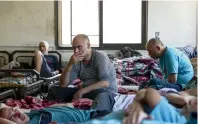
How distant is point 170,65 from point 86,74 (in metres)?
0.90

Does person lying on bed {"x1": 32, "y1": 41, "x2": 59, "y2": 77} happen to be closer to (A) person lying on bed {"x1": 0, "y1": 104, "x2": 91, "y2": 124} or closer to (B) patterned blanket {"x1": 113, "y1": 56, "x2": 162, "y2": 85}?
(B) patterned blanket {"x1": 113, "y1": 56, "x2": 162, "y2": 85}

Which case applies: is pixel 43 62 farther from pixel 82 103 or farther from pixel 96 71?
pixel 82 103

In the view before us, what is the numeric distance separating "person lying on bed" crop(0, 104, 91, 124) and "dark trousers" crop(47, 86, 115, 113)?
0.59 ft

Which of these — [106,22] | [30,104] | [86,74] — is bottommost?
[30,104]

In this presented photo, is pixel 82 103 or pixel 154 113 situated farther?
pixel 82 103

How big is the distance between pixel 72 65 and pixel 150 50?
2.85 ft

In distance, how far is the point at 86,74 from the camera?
11.2ft

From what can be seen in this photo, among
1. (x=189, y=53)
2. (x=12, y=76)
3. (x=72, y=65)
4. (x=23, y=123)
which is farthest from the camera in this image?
(x=189, y=53)

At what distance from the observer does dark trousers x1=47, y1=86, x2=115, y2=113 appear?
2768 millimetres

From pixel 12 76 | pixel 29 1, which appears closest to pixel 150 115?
pixel 12 76

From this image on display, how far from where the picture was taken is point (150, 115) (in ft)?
4.71

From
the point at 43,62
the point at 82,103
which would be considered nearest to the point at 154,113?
the point at 82,103

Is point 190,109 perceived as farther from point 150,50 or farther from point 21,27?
point 21,27

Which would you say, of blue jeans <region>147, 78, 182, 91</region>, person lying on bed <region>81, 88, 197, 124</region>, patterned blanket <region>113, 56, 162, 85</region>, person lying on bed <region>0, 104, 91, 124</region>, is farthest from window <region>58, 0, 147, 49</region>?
person lying on bed <region>81, 88, 197, 124</region>
